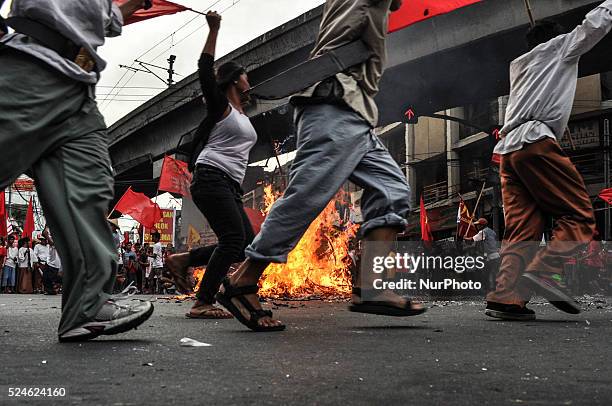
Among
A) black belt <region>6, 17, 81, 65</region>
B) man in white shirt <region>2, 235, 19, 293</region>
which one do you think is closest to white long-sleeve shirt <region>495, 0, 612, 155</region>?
black belt <region>6, 17, 81, 65</region>

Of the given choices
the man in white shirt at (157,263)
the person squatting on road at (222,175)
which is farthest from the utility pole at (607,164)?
the person squatting on road at (222,175)

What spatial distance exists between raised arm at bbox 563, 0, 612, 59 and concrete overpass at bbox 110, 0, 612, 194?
28.6 feet

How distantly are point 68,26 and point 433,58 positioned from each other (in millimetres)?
14900

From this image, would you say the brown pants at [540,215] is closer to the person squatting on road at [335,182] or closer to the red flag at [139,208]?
the person squatting on road at [335,182]

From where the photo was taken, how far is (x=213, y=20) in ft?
14.2

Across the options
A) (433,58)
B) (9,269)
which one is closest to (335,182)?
(433,58)

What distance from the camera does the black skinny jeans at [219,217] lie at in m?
4.81

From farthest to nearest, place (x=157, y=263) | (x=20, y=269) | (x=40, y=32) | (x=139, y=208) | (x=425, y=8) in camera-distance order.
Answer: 1. (x=139, y=208)
2. (x=157, y=263)
3. (x=20, y=269)
4. (x=425, y=8)
5. (x=40, y=32)

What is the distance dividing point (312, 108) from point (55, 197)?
132 centimetres

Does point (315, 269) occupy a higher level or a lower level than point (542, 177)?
lower

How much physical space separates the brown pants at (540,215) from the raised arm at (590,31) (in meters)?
0.60

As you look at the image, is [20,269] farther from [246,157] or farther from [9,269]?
[246,157]

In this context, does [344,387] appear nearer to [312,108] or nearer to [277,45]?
[312,108]

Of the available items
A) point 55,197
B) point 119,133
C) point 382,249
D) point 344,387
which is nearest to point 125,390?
point 344,387
